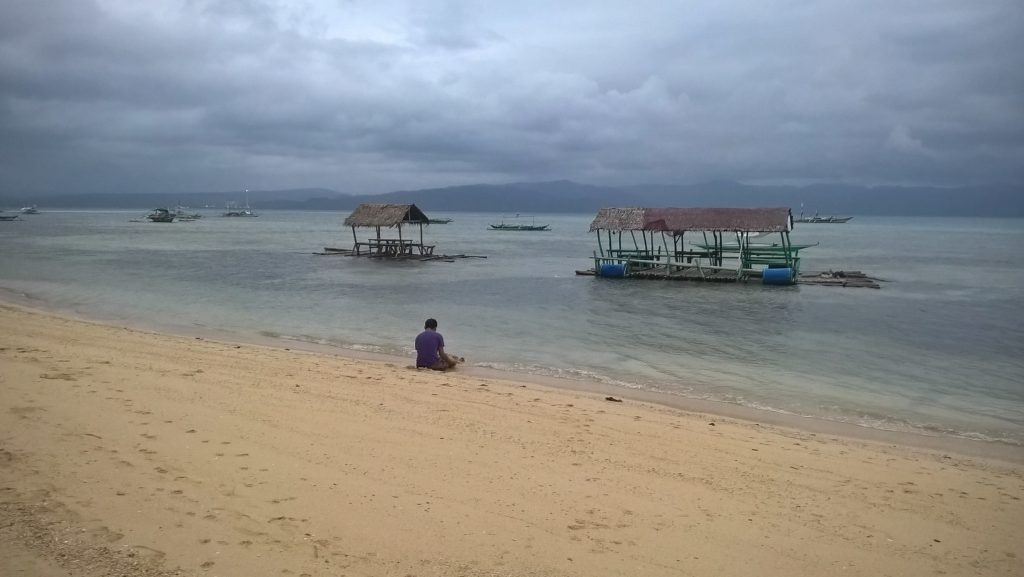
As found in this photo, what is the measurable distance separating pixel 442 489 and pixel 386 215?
28.7m

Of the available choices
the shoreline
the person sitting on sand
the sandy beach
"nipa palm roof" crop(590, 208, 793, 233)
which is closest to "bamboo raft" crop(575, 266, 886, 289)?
"nipa palm roof" crop(590, 208, 793, 233)

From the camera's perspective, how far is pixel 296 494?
14.3 ft

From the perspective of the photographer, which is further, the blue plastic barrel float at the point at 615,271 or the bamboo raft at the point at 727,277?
the blue plastic barrel float at the point at 615,271

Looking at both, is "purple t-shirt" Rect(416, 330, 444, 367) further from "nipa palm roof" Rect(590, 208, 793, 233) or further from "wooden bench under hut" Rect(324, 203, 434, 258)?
"wooden bench under hut" Rect(324, 203, 434, 258)

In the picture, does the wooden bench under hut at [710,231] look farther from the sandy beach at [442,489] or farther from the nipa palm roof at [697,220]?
the sandy beach at [442,489]

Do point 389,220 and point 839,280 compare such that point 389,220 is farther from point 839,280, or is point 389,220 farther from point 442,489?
point 442,489

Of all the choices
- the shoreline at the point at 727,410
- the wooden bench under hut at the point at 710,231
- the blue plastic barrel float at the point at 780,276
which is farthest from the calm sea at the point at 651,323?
the wooden bench under hut at the point at 710,231

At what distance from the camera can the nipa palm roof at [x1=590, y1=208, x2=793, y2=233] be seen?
25.3m

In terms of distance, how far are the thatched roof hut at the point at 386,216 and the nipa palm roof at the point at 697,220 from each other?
30.9 feet

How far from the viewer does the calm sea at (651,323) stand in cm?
986

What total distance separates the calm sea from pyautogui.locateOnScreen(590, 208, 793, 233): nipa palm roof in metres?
2.36

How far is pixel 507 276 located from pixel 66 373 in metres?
21.7

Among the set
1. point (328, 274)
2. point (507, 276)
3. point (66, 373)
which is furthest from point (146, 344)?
point (507, 276)

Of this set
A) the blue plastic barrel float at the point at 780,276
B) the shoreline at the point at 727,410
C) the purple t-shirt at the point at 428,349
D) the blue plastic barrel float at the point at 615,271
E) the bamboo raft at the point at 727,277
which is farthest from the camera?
the blue plastic barrel float at the point at 615,271
